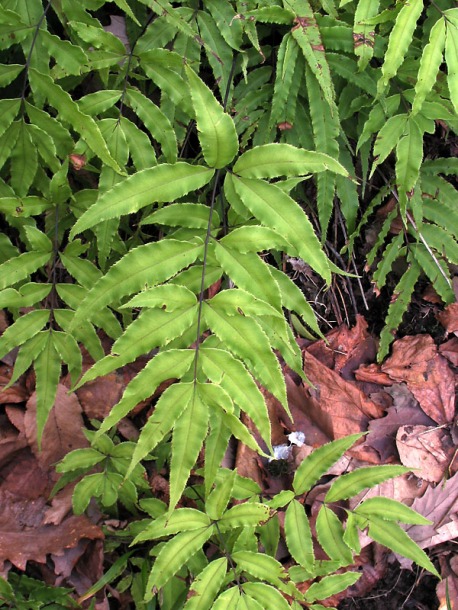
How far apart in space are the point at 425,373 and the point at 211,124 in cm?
157

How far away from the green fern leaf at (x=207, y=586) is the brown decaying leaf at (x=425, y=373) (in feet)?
3.83

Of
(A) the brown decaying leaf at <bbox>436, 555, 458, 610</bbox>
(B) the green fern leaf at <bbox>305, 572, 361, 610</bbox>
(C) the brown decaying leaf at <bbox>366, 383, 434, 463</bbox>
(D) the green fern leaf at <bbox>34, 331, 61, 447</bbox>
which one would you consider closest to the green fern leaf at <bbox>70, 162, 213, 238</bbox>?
(D) the green fern leaf at <bbox>34, 331, 61, 447</bbox>

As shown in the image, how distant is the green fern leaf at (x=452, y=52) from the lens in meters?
1.68

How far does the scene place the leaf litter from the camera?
6.47 ft

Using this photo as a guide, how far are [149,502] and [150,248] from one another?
923mm

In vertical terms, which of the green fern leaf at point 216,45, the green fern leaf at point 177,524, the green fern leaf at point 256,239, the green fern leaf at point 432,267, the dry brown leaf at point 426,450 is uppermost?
the green fern leaf at point 216,45

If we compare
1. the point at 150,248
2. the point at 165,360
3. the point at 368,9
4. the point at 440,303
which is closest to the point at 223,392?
the point at 165,360

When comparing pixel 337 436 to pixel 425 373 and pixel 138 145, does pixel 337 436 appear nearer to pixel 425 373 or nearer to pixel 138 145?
pixel 425 373

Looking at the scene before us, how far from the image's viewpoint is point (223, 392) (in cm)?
128

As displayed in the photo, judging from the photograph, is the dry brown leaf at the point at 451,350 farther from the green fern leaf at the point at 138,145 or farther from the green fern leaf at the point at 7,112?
the green fern leaf at the point at 7,112

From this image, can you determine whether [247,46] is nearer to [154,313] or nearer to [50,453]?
[154,313]

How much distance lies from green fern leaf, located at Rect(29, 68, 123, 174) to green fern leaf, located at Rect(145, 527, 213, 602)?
983 mm

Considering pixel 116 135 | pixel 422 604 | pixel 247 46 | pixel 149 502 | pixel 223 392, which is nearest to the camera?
pixel 223 392

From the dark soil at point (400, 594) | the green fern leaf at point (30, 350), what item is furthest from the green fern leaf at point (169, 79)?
the dark soil at point (400, 594)
